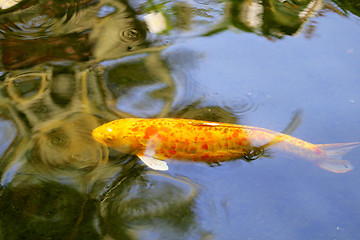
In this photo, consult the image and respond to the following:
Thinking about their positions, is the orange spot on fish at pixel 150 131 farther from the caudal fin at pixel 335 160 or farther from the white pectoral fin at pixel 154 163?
→ the caudal fin at pixel 335 160

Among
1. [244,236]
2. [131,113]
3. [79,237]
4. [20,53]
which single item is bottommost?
[244,236]

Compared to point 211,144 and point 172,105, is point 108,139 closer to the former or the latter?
point 172,105

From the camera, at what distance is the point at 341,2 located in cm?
438

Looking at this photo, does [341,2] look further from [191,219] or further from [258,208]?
[191,219]

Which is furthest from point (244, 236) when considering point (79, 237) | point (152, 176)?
point (79, 237)

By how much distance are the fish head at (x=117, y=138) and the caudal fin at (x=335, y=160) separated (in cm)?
161

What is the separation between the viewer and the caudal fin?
2.84 metres

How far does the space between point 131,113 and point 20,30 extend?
2.01 metres

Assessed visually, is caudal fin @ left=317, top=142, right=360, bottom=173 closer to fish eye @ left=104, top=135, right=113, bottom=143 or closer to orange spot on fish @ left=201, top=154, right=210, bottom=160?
orange spot on fish @ left=201, top=154, right=210, bottom=160

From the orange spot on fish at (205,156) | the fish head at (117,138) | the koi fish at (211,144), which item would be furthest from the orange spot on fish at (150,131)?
the orange spot on fish at (205,156)

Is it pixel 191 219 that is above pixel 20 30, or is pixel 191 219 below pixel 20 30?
below

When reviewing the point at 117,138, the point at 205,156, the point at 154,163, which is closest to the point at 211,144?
the point at 205,156

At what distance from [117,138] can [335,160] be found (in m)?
1.86

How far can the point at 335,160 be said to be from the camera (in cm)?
284
